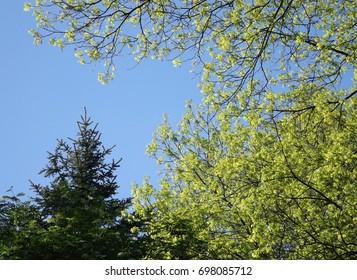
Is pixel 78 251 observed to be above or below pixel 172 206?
below

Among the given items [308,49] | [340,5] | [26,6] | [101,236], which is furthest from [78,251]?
[340,5]

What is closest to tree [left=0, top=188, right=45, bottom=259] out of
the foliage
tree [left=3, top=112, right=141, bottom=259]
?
tree [left=3, top=112, right=141, bottom=259]

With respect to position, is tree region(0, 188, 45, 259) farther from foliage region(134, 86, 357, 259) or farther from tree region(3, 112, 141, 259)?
foliage region(134, 86, 357, 259)

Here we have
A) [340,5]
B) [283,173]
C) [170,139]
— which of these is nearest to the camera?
[283,173]

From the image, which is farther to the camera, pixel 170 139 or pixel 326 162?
pixel 170 139

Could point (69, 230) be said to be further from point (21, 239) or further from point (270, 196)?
point (270, 196)

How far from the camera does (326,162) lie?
11844mm

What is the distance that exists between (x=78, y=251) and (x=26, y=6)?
18.2 ft

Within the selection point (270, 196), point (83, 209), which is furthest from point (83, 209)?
point (270, 196)

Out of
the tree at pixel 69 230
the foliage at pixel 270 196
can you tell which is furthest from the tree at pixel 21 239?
the foliage at pixel 270 196

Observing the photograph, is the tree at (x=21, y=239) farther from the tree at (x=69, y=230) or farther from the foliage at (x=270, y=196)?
the foliage at (x=270, y=196)

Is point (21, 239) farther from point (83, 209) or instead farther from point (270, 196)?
point (270, 196)
